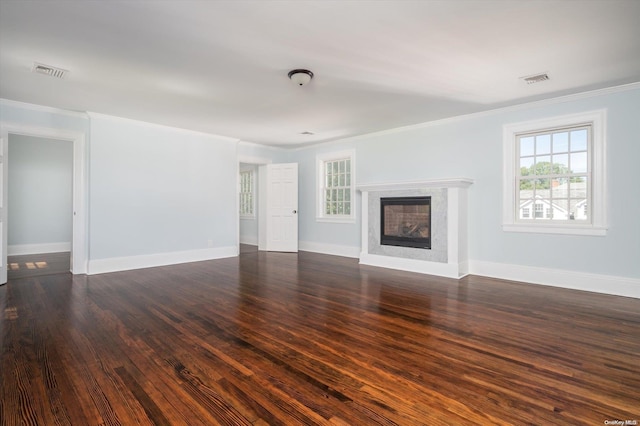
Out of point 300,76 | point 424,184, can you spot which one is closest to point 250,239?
point 424,184

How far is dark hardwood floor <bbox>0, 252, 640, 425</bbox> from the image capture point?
1.70 m

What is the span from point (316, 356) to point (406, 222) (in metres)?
3.66

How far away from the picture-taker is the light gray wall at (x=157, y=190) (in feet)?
17.0

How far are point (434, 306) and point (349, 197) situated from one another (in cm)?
384

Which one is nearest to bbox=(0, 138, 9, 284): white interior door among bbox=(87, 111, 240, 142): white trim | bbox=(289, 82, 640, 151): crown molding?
bbox=(87, 111, 240, 142): white trim

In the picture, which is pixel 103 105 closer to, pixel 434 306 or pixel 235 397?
pixel 235 397

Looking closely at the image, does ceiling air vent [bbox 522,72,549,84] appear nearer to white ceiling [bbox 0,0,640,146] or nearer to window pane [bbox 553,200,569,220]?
white ceiling [bbox 0,0,640,146]

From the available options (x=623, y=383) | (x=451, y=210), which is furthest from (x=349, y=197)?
(x=623, y=383)

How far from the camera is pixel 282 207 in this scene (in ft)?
25.0

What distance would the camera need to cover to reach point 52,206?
7.57m

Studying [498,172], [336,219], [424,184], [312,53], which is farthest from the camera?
[336,219]

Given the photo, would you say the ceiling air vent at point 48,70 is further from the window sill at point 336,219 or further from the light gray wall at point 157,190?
the window sill at point 336,219

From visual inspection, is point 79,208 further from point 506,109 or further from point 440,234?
point 506,109

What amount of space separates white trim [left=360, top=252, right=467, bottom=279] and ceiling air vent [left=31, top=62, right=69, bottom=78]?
493cm
